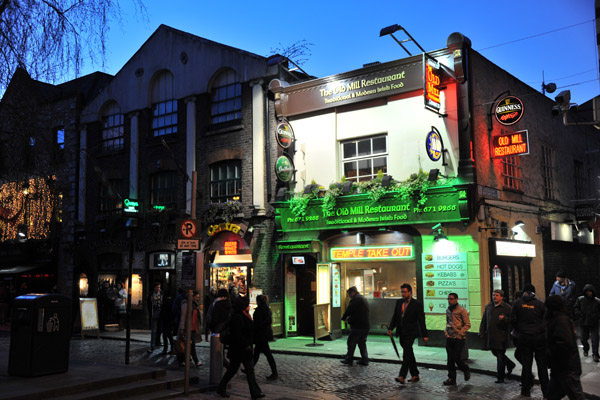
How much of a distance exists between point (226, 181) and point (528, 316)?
43.6 feet

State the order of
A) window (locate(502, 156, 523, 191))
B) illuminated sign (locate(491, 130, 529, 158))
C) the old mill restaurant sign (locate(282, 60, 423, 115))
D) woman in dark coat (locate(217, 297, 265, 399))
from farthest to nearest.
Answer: window (locate(502, 156, 523, 191)), the old mill restaurant sign (locate(282, 60, 423, 115)), illuminated sign (locate(491, 130, 529, 158)), woman in dark coat (locate(217, 297, 265, 399))

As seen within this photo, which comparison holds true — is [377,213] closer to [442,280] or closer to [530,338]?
[442,280]

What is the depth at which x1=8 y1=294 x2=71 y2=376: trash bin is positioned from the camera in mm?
10109

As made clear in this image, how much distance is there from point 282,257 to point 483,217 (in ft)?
22.5

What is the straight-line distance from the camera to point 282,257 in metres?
19.0

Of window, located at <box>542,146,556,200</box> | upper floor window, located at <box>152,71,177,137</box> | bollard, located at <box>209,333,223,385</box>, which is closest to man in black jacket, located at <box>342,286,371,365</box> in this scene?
bollard, located at <box>209,333,223,385</box>

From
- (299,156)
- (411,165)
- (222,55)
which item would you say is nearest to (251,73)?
(222,55)

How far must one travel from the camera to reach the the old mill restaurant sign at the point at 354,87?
54.8 feet

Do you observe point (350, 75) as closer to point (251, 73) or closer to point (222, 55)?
point (251, 73)

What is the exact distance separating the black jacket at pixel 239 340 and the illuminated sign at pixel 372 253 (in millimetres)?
8199

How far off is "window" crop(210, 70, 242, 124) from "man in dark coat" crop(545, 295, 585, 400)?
14.7m

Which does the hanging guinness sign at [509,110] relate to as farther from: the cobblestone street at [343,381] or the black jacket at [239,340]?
the black jacket at [239,340]

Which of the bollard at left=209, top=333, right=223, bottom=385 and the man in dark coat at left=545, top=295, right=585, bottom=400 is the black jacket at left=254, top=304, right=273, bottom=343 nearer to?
the bollard at left=209, top=333, right=223, bottom=385

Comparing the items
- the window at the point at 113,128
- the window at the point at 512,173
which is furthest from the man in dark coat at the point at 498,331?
the window at the point at 113,128
